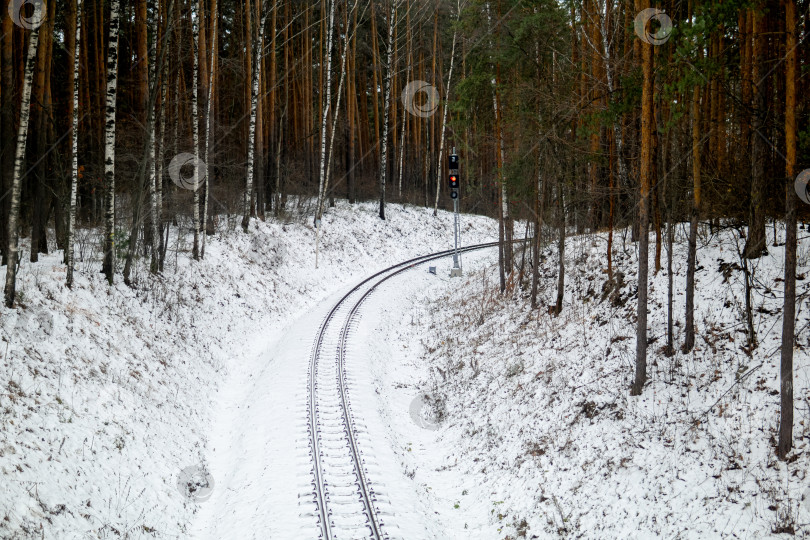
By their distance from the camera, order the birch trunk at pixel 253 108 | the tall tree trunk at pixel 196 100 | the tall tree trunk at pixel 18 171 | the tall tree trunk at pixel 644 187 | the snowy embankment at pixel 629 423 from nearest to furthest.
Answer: the snowy embankment at pixel 629 423 → the tall tree trunk at pixel 644 187 → the tall tree trunk at pixel 18 171 → the tall tree trunk at pixel 196 100 → the birch trunk at pixel 253 108

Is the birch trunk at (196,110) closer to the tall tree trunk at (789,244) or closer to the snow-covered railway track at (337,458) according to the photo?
the snow-covered railway track at (337,458)

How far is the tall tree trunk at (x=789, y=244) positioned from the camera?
233 inches

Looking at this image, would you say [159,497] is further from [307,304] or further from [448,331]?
[307,304]

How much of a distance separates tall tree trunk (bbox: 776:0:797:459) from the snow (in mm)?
412

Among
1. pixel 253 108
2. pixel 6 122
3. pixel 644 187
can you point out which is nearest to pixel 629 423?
pixel 644 187

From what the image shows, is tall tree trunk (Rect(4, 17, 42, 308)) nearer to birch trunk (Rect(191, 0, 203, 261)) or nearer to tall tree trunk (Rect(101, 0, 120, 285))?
tall tree trunk (Rect(101, 0, 120, 285))

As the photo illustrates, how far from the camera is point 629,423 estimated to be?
8.44 meters

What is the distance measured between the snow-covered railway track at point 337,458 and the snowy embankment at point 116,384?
A: 2.25 meters

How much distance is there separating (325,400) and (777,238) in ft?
34.6

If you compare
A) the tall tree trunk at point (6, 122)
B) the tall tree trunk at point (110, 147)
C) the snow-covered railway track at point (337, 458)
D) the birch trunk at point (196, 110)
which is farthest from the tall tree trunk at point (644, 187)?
the tall tree trunk at point (6, 122)

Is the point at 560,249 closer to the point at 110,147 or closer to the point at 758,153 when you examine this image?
the point at 758,153

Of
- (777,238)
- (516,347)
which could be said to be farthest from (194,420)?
(777,238)

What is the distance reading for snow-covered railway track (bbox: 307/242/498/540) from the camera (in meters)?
7.39

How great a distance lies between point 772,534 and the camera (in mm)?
5641
